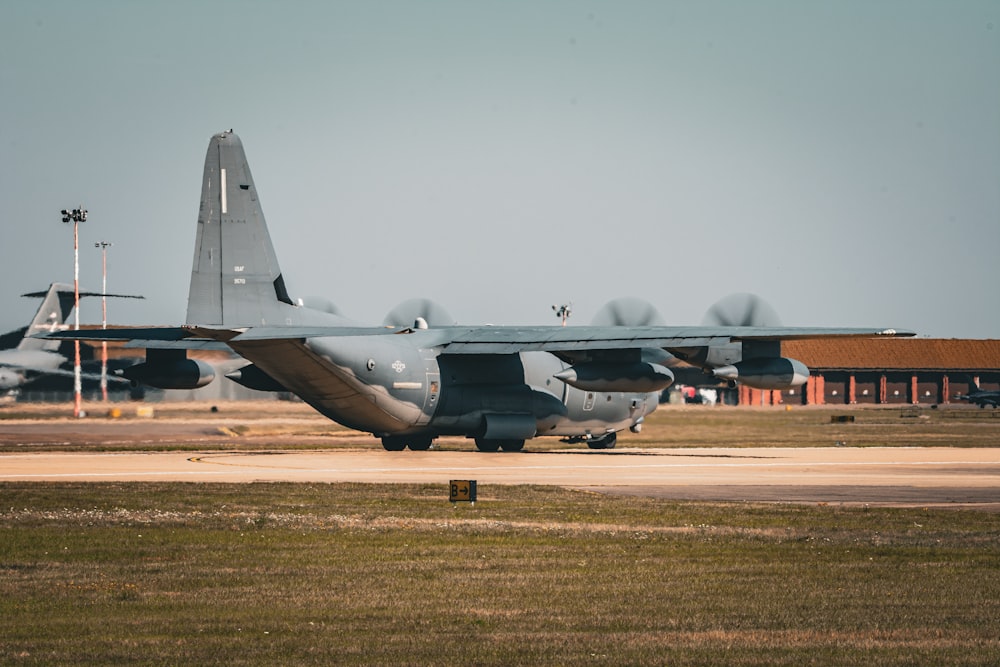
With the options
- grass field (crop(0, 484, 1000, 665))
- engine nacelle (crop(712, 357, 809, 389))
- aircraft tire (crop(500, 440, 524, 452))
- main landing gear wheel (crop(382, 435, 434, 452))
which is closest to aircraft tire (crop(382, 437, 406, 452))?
main landing gear wheel (crop(382, 435, 434, 452))

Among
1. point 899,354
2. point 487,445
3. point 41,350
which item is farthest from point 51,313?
point 899,354

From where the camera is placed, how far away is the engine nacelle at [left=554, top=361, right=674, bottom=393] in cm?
4469

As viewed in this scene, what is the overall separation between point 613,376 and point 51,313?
73.7 m

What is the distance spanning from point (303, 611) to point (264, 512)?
11.3 metres

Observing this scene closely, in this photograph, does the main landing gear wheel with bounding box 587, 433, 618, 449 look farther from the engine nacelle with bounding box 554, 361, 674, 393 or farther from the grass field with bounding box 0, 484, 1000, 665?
the grass field with bounding box 0, 484, 1000, 665

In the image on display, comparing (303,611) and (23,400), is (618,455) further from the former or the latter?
(23,400)

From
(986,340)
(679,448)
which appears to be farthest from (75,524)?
(986,340)

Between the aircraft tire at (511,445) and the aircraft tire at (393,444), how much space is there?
12.1 ft

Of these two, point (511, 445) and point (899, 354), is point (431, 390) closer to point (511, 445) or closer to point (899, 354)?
point (511, 445)

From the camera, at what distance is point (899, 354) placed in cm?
14438

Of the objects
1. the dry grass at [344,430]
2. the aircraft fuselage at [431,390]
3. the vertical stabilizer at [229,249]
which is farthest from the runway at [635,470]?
the dry grass at [344,430]

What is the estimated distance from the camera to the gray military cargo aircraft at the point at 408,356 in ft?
127

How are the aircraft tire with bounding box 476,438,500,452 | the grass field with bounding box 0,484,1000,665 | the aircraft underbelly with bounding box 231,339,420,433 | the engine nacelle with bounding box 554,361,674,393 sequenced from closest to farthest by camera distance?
the grass field with bounding box 0,484,1000,665 < the aircraft underbelly with bounding box 231,339,420,433 < the engine nacelle with bounding box 554,361,674,393 < the aircraft tire with bounding box 476,438,500,452

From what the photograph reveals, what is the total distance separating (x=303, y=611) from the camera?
15.1m
